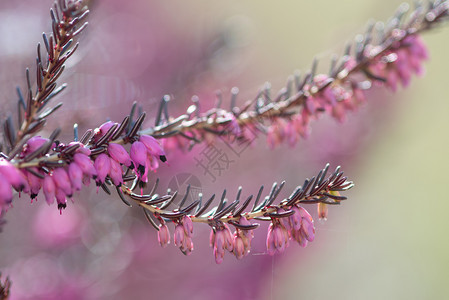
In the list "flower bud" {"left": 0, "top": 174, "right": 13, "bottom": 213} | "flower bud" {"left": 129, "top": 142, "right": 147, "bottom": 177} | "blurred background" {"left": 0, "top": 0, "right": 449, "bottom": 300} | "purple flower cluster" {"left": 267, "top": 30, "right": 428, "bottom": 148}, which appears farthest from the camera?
"blurred background" {"left": 0, "top": 0, "right": 449, "bottom": 300}

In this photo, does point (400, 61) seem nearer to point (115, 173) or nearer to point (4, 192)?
point (115, 173)

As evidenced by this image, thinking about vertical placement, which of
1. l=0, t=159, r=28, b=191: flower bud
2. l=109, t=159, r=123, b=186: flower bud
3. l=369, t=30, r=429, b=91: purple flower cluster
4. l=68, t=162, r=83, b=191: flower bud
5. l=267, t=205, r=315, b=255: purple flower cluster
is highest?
l=0, t=159, r=28, b=191: flower bud

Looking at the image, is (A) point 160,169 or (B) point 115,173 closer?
(B) point 115,173

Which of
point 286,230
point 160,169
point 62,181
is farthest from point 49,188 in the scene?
point 160,169

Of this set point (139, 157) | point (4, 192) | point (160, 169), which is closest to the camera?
point (4, 192)

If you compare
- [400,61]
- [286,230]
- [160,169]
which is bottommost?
[286,230]

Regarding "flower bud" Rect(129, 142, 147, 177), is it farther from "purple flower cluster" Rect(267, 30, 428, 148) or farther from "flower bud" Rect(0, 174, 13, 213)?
"purple flower cluster" Rect(267, 30, 428, 148)

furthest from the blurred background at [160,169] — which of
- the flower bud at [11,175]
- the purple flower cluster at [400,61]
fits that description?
the flower bud at [11,175]

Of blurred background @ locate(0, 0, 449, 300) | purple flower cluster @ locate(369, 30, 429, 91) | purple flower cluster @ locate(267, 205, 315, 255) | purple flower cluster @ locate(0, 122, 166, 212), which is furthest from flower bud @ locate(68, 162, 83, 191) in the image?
purple flower cluster @ locate(369, 30, 429, 91)

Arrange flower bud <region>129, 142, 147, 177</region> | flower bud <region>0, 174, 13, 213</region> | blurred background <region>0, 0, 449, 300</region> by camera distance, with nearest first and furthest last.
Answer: flower bud <region>0, 174, 13, 213</region>
flower bud <region>129, 142, 147, 177</region>
blurred background <region>0, 0, 449, 300</region>

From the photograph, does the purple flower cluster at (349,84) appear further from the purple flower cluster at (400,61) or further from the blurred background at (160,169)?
the blurred background at (160,169)

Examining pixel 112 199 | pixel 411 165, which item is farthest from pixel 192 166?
pixel 411 165
